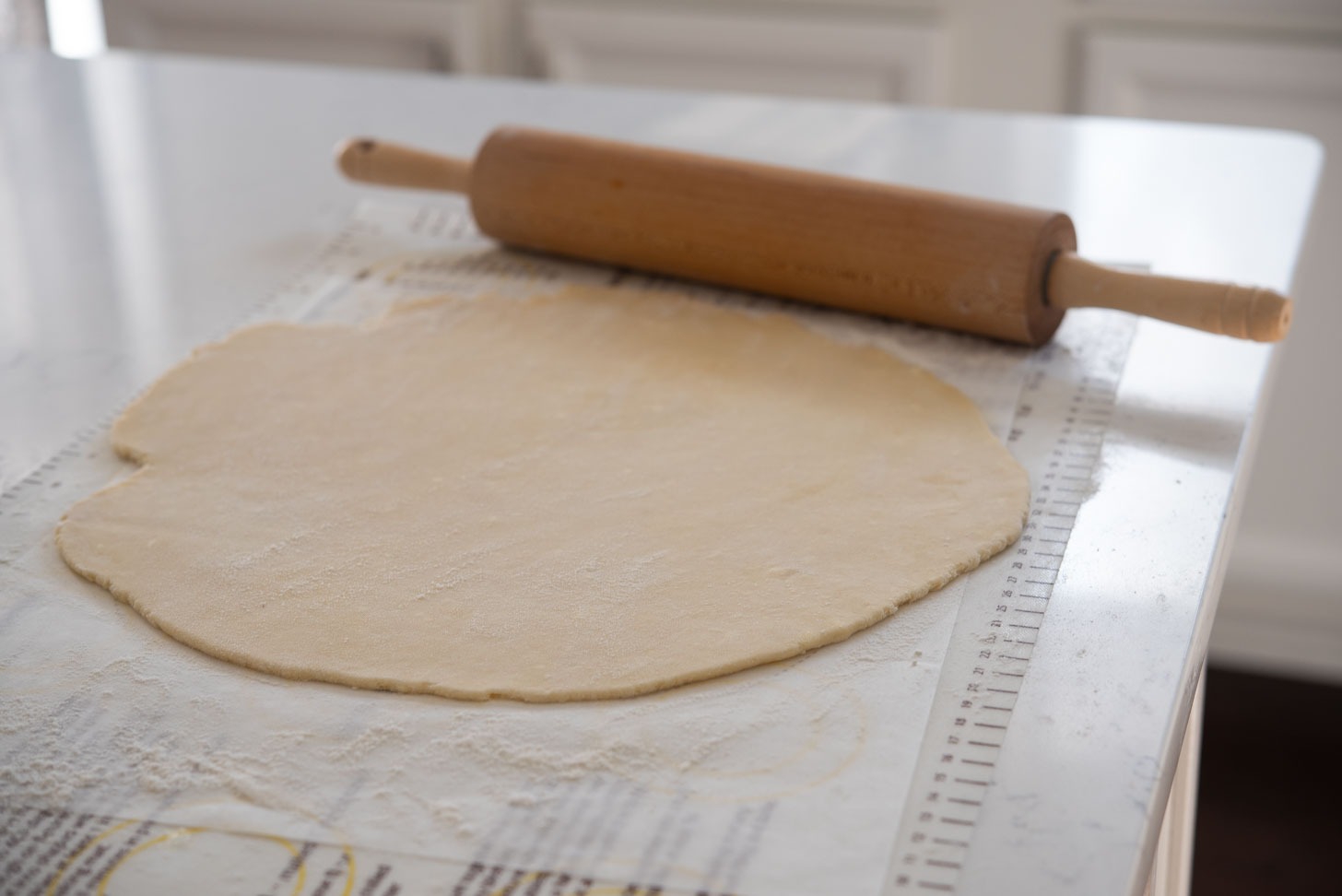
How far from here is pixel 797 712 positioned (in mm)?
582

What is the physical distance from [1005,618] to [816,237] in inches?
15.0

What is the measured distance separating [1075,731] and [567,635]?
0.75ft

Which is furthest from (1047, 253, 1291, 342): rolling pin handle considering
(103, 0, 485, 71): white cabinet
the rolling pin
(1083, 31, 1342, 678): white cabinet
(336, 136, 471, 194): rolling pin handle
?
(103, 0, 485, 71): white cabinet

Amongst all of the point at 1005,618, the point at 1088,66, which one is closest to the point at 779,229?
the point at 1005,618

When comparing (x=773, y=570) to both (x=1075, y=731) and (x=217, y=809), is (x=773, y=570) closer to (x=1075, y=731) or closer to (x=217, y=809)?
(x=1075, y=731)

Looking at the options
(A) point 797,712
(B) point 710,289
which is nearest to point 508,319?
(B) point 710,289

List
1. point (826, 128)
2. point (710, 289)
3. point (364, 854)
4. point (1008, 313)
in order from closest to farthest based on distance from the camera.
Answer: point (364, 854) → point (1008, 313) → point (710, 289) → point (826, 128)

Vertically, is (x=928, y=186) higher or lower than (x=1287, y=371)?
higher

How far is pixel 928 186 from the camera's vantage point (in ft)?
3.82

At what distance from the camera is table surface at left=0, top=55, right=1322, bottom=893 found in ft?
1.84

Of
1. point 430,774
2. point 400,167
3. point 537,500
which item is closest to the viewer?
point 430,774

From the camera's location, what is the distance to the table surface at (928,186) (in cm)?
56

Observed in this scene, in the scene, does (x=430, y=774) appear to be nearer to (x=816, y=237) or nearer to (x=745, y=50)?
(x=816, y=237)

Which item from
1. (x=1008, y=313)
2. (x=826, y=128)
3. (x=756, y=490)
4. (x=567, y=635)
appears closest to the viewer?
(x=567, y=635)
